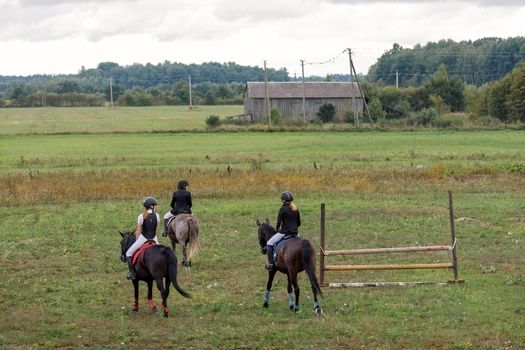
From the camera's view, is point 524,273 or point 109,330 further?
point 524,273

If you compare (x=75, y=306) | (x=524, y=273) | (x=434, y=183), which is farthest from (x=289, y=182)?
(x=75, y=306)

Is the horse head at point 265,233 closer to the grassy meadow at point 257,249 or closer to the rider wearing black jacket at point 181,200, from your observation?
the grassy meadow at point 257,249

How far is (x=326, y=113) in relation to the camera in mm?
105312

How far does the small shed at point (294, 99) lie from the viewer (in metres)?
110

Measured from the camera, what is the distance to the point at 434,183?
4378 centimetres

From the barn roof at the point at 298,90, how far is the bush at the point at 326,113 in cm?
595

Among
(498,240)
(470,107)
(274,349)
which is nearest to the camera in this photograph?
(274,349)

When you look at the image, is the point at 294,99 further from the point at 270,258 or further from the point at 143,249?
the point at 143,249

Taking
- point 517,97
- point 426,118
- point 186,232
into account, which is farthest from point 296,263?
point 517,97

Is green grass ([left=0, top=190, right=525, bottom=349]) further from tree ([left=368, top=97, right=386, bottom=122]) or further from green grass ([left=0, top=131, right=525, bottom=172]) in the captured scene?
tree ([left=368, top=97, right=386, bottom=122])

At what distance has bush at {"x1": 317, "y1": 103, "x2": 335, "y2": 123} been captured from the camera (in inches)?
4139

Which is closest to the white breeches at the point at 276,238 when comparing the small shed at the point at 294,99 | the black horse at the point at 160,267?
the black horse at the point at 160,267

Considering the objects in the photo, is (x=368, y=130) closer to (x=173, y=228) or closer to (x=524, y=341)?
(x=173, y=228)

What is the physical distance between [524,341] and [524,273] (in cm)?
718
